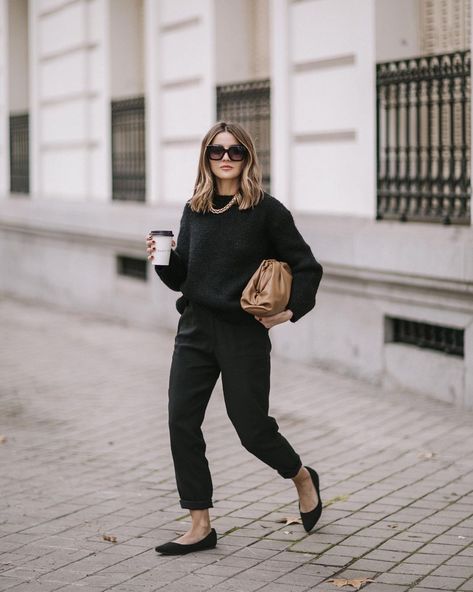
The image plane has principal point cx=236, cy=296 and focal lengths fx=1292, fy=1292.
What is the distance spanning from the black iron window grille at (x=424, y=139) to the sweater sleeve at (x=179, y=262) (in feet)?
13.2

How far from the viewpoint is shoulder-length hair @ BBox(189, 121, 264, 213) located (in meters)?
5.71

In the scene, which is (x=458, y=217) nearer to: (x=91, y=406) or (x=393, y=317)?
(x=393, y=317)

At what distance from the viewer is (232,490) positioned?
23.0 ft

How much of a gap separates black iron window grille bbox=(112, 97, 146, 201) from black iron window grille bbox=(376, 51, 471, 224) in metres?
5.01

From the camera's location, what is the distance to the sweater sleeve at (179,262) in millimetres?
5770

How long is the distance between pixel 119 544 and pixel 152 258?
1388mm

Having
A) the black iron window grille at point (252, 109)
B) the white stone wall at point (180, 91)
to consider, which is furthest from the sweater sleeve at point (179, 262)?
the white stone wall at point (180, 91)

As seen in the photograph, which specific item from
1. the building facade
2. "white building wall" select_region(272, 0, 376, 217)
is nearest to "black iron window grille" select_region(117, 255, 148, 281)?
the building facade

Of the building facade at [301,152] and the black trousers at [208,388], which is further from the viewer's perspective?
the building facade at [301,152]

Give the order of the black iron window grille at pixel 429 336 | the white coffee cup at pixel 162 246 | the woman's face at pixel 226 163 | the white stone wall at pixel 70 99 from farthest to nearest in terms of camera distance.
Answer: the white stone wall at pixel 70 99
the black iron window grille at pixel 429 336
the woman's face at pixel 226 163
the white coffee cup at pixel 162 246

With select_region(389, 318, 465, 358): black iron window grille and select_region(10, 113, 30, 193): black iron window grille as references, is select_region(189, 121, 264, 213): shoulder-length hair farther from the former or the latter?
select_region(10, 113, 30, 193): black iron window grille

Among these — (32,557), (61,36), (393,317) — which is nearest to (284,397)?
(393,317)

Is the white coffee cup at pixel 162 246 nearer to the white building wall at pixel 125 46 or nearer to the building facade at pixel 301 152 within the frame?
the building facade at pixel 301 152

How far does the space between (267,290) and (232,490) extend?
1.77 m
